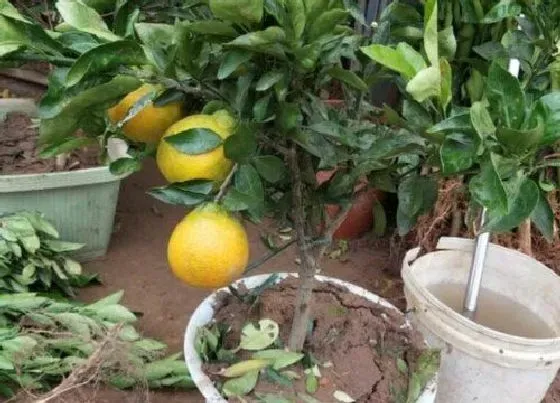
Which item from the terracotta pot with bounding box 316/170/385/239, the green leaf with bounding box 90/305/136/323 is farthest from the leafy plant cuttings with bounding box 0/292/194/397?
the terracotta pot with bounding box 316/170/385/239

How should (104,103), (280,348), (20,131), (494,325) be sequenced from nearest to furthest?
(104,103), (280,348), (494,325), (20,131)

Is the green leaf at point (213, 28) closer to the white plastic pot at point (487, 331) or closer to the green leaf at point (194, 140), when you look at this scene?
the green leaf at point (194, 140)

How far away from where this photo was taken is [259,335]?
127 centimetres

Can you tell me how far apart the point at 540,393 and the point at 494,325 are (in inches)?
8.0

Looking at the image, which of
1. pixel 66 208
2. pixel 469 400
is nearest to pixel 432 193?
pixel 469 400

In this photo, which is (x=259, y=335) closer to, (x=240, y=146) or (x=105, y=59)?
(x=240, y=146)

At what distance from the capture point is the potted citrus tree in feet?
2.56

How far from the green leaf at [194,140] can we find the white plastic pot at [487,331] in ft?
2.78

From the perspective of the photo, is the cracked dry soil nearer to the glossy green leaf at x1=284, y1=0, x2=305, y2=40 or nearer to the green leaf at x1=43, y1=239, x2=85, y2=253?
the glossy green leaf at x1=284, y1=0, x2=305, y2=40

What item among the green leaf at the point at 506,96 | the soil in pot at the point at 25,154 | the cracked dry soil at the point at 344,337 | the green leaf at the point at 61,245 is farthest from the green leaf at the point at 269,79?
the soil in pot at the point at 25,154

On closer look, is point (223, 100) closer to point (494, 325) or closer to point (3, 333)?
point (3, 333)

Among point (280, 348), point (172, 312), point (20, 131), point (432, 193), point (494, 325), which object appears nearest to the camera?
point (432, 193)

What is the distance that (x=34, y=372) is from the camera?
163 cm

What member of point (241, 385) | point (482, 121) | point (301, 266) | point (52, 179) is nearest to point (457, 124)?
point (482, 121)
